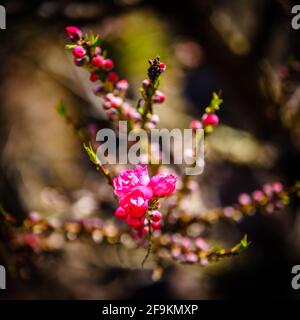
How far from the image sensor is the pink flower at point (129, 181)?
73 centimetres

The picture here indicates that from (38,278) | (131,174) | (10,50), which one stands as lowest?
(38,278)

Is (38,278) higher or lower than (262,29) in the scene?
lower

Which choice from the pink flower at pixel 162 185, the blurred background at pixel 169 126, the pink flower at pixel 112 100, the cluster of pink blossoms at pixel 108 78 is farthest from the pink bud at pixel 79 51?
the blurred background at pixel 169 126

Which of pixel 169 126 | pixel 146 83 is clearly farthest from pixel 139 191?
pixel 169 126

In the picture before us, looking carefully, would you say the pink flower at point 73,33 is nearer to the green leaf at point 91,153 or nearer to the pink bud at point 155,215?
the green leaf at point 91,153

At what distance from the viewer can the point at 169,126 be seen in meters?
2.35

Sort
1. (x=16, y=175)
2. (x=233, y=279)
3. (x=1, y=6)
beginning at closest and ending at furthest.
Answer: (x=1, y=6), (x=16, y=175), (x=233, y=279)

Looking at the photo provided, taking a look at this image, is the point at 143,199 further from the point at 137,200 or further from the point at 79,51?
the point at 79,51

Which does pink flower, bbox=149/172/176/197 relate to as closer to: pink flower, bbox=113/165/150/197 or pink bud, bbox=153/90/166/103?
Result: pink flower, bbox=113/165/150/197

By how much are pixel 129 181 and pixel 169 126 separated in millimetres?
1646

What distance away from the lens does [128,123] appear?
0.97 m

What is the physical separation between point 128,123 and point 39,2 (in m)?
0.99
